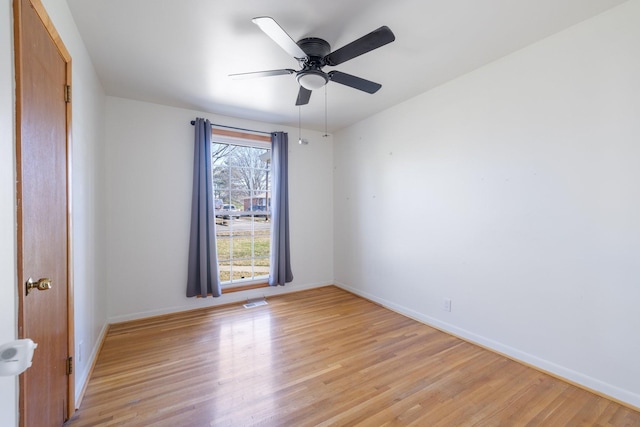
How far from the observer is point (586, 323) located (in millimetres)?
1975

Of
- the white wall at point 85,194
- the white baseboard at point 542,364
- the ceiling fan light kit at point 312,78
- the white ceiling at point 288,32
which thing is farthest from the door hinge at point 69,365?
the white baseboard at point 542,364

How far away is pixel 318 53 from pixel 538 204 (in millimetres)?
2126

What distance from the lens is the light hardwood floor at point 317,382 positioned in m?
1.69

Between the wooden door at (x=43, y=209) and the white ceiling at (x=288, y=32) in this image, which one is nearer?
the wooden door at (x=43, y=209)

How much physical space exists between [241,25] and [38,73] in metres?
1.23

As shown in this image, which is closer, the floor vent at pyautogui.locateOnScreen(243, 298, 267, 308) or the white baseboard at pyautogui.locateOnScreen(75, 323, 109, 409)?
the white baseboard at pyautogui.locateOnScreen(75, 323, 109, 409)

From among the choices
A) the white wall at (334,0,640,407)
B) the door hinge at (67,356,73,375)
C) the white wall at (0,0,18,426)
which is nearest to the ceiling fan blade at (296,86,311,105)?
the white wall at (334,0,640,407)

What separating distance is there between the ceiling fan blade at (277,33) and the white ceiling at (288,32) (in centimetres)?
23

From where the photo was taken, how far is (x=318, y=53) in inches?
81.5

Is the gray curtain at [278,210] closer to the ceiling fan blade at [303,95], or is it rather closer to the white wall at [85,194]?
the ceiling fan blade at [303,95]

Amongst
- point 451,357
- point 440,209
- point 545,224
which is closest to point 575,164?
point 545,224

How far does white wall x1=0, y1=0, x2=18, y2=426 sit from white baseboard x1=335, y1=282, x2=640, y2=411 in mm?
3119

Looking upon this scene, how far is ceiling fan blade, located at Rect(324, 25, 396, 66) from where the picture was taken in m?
1.64

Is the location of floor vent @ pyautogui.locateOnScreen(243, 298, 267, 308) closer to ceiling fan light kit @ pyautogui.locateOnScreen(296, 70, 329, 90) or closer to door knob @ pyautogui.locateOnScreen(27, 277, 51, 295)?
door knob @ pyautogui.locateOnScreen(27, 277, 51, 295)
